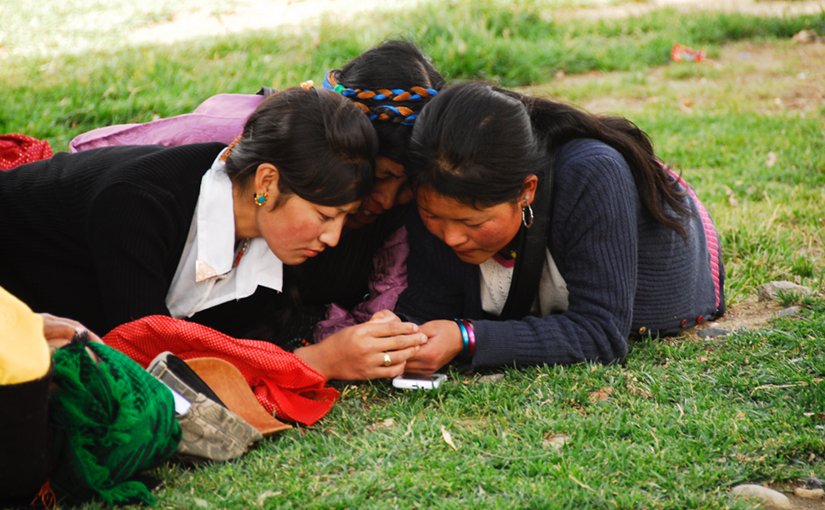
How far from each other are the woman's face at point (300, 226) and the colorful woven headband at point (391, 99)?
0.33m

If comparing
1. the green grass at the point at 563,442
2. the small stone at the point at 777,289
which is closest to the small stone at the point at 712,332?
the green grass at the point at 563,442

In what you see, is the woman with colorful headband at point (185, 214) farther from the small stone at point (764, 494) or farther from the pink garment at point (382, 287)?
the small stone at point (764, 494)

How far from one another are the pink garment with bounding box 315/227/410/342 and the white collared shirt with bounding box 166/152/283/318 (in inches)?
15.1

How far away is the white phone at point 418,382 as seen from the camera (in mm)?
3281

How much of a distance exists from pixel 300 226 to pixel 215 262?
12.5 inches

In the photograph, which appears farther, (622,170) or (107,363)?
(622,170)

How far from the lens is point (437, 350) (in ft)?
11.0

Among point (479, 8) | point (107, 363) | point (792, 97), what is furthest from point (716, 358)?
point (479, 8)

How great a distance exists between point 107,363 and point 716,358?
6.81 ft

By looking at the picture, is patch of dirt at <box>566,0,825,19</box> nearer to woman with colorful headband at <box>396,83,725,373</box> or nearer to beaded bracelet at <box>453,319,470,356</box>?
woman with colorful headband at <box>396,83,725,373</box>

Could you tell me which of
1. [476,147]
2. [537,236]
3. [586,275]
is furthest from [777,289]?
[476,147]

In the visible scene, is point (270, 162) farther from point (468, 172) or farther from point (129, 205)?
point (468, 172)

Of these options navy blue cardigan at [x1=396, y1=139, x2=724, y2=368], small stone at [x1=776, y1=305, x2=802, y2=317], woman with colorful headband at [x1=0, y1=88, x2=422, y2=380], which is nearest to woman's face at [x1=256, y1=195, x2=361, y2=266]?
woman with colorful headband at [x1=0, y1=88, x2=422, y2=380]

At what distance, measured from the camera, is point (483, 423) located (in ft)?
9.95
